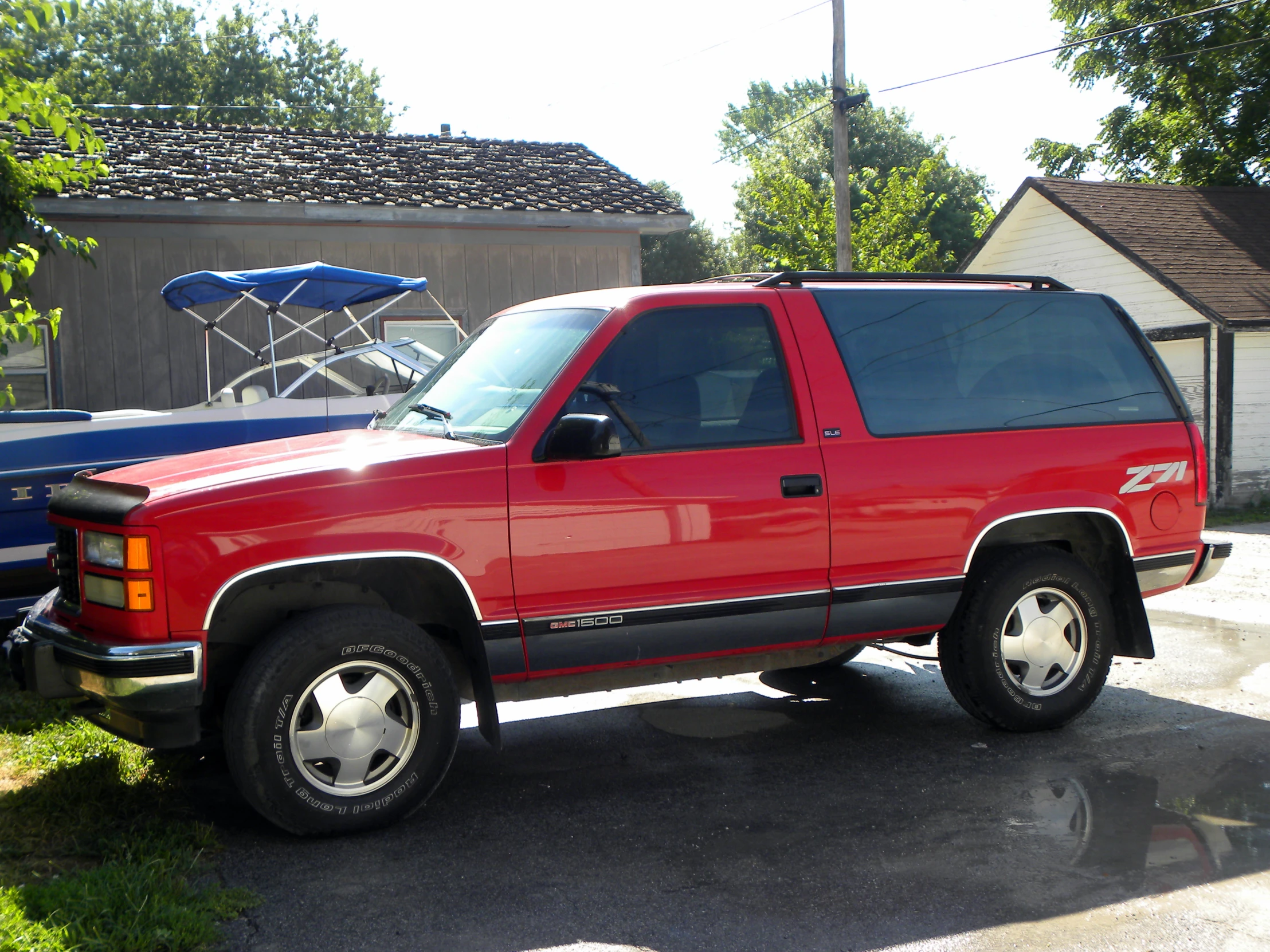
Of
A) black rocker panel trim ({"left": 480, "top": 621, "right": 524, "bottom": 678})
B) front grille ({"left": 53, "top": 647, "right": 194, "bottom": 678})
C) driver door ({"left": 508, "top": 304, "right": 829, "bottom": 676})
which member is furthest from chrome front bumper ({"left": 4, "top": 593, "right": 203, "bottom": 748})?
driver door ({"left": 508, "top": 304, "right": 829, "bottom": 676})

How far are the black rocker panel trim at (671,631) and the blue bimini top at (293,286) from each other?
618 centimetres

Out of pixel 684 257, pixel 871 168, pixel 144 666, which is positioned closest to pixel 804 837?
pixel 144 666

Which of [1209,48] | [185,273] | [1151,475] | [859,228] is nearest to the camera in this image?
[1151,475]

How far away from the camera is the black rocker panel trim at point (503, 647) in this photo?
180 inches

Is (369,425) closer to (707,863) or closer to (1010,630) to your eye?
(707,863)

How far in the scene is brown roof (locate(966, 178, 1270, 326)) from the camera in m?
17.8

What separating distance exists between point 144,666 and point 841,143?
15689mm

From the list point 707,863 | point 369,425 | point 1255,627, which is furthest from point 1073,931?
point 1255,627

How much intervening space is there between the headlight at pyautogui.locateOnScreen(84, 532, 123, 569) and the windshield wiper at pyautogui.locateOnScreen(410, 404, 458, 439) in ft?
4.27

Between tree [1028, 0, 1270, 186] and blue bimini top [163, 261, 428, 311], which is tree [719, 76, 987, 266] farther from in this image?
blue bimini top [163, 261, 428, 311]

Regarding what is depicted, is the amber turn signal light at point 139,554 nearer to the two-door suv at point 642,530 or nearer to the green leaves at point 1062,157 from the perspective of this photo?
the two-door suv at point 642,530

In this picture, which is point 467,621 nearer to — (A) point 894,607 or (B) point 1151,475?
(A) point 894,607

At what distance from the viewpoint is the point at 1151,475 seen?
5.73 meters

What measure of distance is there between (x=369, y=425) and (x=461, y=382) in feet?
2.12
